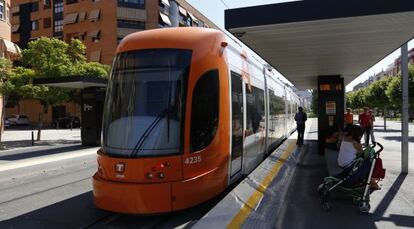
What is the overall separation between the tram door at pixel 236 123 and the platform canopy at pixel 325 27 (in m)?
1.21

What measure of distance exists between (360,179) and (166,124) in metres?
3.29

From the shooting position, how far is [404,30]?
8992mm

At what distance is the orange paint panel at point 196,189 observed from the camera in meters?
6.59

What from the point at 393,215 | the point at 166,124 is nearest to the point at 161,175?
the point at 166,124

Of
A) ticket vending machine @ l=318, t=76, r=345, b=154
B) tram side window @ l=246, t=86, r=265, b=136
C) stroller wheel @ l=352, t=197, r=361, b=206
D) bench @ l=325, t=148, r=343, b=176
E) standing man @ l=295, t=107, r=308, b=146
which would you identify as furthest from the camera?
standing man @ l=295, t=107, r=308, b=146

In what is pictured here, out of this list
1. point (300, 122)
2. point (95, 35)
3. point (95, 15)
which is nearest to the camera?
point (300, 122)

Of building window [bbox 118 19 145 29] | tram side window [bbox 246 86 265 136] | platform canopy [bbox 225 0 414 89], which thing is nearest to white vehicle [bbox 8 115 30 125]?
building window [bbox 118 19 145 29]

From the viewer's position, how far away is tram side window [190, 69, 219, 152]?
22.7 ft

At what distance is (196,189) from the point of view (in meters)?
6.83

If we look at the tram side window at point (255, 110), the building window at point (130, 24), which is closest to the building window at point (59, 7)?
the building window at point (130, 24)

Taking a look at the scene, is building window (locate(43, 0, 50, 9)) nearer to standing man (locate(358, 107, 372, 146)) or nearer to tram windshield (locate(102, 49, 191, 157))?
standing man (locate(358, 107, 372, 146))

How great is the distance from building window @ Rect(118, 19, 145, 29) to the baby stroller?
5273 centimetres

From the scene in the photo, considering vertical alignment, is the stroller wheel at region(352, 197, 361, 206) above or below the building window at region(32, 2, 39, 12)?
below

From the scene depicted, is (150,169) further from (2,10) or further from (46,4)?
(46,4)
